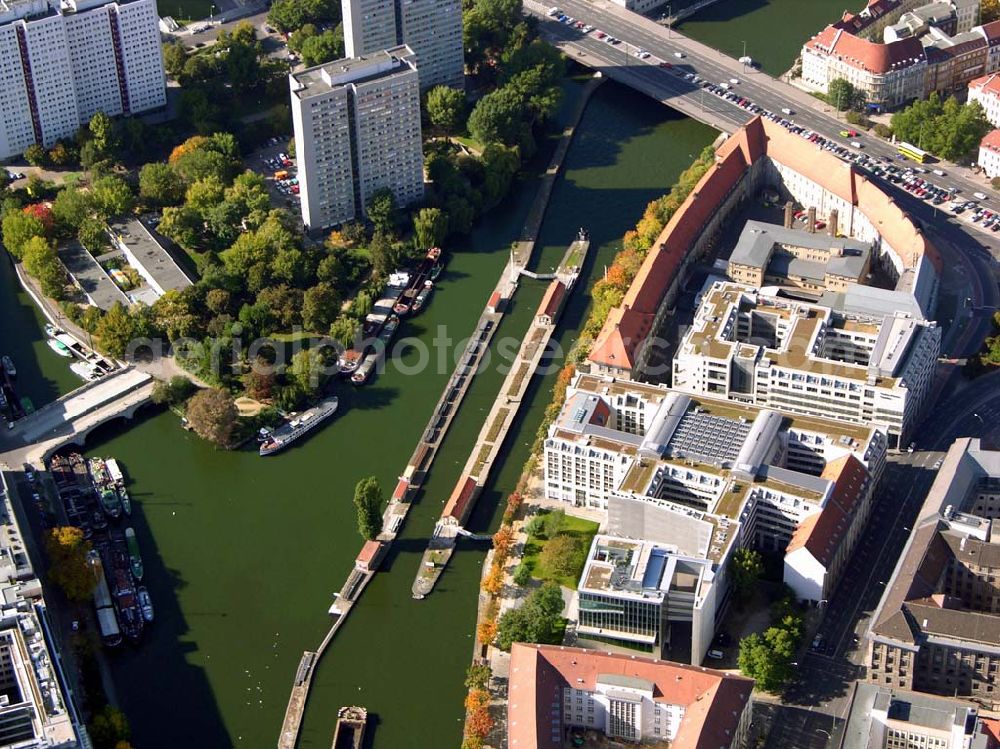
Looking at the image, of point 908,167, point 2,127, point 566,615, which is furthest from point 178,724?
point 908,167

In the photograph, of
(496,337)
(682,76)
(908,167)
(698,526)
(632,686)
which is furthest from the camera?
(682,76)

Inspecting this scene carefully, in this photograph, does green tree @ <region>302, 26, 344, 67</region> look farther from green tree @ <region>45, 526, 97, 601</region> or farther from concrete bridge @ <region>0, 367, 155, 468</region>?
green tree @ <region>45, 526, 97, 601</region>

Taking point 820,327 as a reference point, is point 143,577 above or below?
below

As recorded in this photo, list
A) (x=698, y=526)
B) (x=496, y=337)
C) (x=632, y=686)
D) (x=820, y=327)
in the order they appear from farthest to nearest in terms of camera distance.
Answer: (x=496, y=337)
(x=820, y=327)
(x=698, y=526)
(x=632, y=686)

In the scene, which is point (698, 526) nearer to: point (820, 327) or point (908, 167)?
point (820, 327)

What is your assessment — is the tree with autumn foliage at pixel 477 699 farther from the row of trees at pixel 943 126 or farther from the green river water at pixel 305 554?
the row of trees at pixel 943 126

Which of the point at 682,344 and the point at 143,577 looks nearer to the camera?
the point at 143,577

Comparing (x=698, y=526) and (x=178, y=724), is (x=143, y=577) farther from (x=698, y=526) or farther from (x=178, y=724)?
(x=698, y=526)

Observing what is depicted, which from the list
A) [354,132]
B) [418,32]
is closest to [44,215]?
[354,132]
